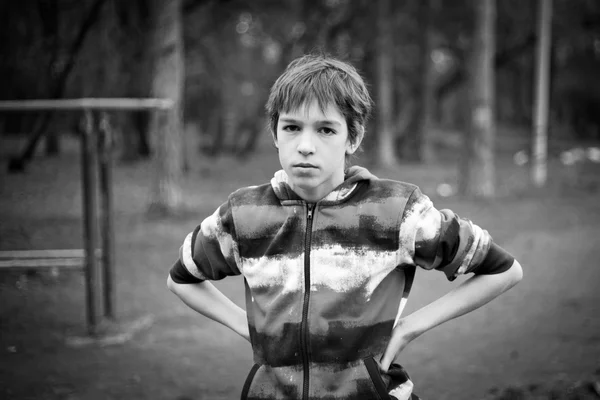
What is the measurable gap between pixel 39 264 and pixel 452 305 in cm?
513

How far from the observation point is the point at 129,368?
5.25 meters

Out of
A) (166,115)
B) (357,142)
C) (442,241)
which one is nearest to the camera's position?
(442,241)

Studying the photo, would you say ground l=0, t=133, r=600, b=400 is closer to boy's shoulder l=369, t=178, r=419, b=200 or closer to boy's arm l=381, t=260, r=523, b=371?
boy's arm l=381, t=260, r=523, b=371

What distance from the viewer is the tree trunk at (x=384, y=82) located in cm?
2203

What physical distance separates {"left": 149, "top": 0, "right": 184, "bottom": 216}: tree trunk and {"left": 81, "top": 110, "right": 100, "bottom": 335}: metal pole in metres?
6.18

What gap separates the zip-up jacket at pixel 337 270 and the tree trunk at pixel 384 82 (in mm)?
20232

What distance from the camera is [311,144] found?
6.79 ft

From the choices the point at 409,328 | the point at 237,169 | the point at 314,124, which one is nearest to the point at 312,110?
the point at 314,124

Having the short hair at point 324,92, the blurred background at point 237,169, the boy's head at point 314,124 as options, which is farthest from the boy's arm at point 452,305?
the blurred background at point 237,169

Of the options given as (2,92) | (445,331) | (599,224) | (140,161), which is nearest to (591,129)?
(140,161)

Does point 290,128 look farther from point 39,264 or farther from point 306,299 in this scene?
point 39,264

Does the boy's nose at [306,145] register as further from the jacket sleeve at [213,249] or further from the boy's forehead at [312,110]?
the jacket sleeve at [213,249]

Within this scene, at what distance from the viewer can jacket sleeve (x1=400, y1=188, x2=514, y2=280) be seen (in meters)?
2.03

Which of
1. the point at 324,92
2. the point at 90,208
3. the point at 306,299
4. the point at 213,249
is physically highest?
the point at 324,92
